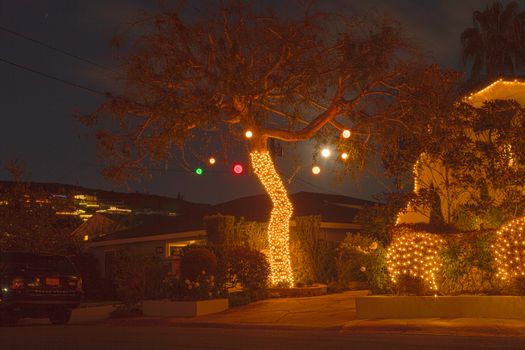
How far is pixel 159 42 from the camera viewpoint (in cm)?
1969

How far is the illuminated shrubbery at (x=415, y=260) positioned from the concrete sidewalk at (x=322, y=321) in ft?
3.60

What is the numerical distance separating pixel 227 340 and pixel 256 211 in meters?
19.3

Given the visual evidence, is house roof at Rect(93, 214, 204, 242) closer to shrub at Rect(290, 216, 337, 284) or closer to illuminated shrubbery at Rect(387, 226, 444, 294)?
→ shrub at Rect(290, 216, 337, 284)

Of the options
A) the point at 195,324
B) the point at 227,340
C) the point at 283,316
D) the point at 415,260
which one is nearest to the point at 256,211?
the point at 283,316

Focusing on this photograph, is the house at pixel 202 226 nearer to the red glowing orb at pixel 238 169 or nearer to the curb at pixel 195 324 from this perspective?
the red glowing orb at pixel 238 169

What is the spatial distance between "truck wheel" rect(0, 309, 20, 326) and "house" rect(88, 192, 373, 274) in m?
9.41

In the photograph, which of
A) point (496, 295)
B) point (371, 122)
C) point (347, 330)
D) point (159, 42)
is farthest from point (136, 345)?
point (371, 122)

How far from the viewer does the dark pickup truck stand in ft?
54.0

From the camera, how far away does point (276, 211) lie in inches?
843

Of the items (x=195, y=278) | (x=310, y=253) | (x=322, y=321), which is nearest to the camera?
(x=322, y=321)

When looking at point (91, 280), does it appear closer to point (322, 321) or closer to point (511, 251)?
point (322, 321)

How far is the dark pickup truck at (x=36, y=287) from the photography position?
16469 millimetres

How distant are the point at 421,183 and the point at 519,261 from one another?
13.7 feet

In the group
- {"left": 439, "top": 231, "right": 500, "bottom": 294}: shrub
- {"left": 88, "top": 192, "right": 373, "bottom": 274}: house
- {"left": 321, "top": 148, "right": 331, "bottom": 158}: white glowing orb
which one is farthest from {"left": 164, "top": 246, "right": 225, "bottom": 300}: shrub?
{"left": 88, "top": 192, "right": 373, "bottom": 274}: house
